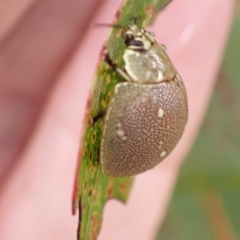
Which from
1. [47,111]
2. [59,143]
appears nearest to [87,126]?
[59,143]

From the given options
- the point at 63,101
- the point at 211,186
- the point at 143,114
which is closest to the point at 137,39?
the point at 143,114

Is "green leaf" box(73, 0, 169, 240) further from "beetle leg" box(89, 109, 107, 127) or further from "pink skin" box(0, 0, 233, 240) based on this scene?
"pink skin" box(0, 0, 233, 240)

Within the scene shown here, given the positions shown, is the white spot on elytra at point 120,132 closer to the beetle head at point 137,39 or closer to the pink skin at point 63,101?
the beetle head at point 137,39

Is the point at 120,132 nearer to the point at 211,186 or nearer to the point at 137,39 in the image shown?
the point at 137,39

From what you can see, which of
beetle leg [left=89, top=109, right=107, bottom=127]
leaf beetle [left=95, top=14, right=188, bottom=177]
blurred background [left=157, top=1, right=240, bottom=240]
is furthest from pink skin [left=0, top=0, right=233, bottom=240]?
beetle leg [left=89, top=109, right=107, bottom=127]

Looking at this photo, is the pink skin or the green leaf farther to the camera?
the pink skin

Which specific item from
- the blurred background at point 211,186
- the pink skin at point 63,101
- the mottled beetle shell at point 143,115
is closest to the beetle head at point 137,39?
the mottled beetle shell at point 143,115

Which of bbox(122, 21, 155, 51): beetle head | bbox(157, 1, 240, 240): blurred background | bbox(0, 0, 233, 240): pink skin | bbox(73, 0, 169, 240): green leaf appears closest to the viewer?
bbox(73, 0, 169, 240): green leaf

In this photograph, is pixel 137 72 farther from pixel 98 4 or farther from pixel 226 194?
pixel 226 194
